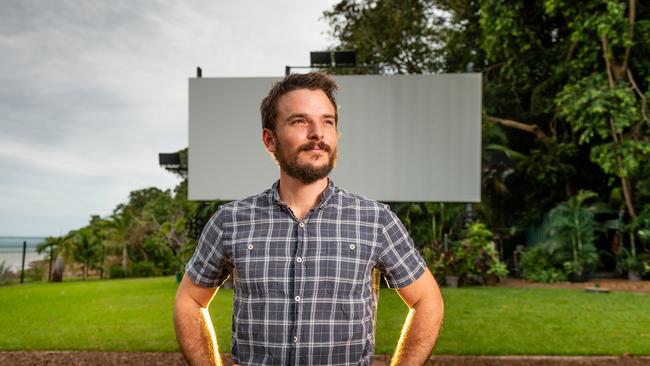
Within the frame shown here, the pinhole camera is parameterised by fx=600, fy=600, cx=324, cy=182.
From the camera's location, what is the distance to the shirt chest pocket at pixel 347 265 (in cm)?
169

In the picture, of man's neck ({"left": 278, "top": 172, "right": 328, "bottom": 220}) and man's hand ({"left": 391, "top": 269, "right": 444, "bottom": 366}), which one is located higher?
man's neck ({"left": 278, "top": 172, "right": 328, "bottom": 220})

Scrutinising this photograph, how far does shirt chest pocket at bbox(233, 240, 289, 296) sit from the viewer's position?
1.69 metres

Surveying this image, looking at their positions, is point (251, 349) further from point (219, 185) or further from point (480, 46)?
point (480, 46)

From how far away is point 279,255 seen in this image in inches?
67.1

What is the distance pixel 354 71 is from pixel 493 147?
550 cm

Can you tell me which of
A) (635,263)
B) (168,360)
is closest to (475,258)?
(635,263)

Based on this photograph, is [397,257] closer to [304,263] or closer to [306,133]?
[304,263]

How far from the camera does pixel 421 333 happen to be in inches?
68.8

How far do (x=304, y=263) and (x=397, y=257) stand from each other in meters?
0.28

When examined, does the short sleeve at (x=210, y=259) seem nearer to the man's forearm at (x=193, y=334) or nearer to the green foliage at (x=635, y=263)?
the man's forearm at (x=193, y=334)

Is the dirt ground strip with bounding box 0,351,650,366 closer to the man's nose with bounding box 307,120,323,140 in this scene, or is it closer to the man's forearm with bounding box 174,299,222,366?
the man's forearm with bounding box 174,299,222,366

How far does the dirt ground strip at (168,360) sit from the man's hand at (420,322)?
3714mm

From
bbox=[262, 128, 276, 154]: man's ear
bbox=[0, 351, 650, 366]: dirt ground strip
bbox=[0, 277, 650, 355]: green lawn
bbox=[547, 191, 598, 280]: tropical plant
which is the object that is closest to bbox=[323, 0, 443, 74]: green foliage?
bbox=[547, 191, 598, 280]: tropical plant

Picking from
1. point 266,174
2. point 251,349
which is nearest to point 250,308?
point 251,349
